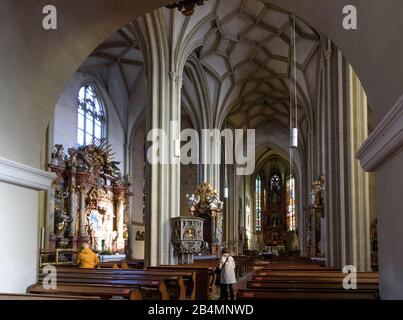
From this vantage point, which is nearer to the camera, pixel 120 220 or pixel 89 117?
pixel 89 117

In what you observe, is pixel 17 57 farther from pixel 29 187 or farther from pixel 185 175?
pixel 185 175

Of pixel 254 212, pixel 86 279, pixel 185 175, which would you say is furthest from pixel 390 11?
pixel 254 212

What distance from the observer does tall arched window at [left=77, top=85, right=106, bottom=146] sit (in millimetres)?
22156

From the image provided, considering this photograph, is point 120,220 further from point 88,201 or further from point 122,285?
point 122,285

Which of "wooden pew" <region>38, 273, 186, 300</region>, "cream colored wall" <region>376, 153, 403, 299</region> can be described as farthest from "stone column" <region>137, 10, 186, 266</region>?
"cream colored wall" <region>376, 153, 403, 299</region>

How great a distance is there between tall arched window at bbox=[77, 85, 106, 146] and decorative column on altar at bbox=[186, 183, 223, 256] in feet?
17.6

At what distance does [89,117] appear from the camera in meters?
23.1

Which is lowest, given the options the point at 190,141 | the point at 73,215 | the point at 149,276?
the point at 149,276

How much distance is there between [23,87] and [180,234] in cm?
1112

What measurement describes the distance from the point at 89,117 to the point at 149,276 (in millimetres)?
15477

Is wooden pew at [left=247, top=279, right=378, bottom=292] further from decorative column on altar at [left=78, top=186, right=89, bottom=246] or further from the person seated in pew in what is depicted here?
decorative column on altar at [left=78, top=186, right=89, bottom=246]

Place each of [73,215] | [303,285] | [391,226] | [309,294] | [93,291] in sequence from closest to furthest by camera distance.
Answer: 1. [391,226]
2. [309,294]
3. [93,291]
4. [303,285]
5. [73,215]

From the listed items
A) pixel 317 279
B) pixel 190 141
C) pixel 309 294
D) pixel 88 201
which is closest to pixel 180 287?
pixel 317 279
